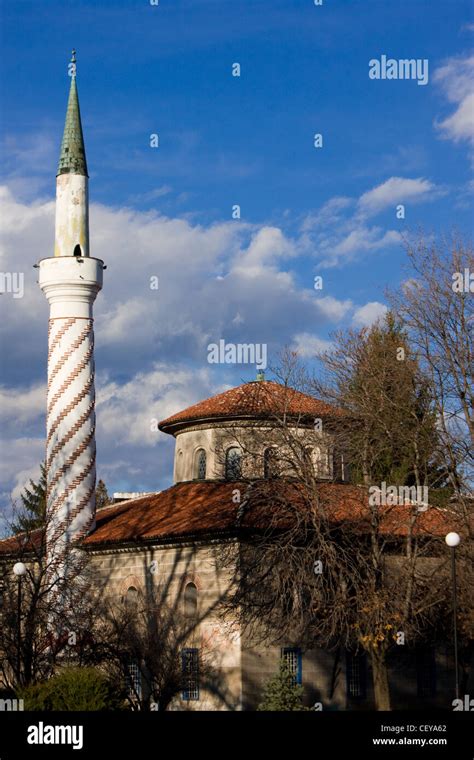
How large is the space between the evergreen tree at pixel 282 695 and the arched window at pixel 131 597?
7.82 meters

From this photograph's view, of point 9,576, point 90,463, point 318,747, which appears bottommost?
point 318,747

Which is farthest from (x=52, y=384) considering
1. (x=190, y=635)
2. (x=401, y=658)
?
(x=401, y=658)

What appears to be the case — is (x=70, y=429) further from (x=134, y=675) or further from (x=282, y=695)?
(x=282, y=695)

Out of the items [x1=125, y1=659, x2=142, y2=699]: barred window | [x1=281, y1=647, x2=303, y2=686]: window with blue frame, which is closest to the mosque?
[x1=281, y1=647, x2=303, y2=686]: window with blue frame

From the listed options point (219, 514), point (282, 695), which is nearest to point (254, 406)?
point (219, 514)

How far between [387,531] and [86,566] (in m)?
10.8

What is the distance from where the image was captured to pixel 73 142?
4500cm

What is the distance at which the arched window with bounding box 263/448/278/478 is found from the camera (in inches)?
1473

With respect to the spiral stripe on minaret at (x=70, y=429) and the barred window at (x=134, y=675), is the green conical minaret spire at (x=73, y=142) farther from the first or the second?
the barred window at (x=134, y=675)

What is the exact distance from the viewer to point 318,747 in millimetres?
21734

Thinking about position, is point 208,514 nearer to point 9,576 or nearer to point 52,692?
point 9,576

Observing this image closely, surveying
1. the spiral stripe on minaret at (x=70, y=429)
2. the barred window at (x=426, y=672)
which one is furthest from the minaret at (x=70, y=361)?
the barred window at (x=426, y=672)

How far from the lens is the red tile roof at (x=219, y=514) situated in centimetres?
3772

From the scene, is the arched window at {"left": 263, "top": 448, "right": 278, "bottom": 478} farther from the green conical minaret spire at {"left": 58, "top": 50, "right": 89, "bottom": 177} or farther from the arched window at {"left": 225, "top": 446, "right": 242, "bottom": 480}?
the green conical minaret spire at {"left": 58, "top": 50, "right": 89, "bottom": 177}
